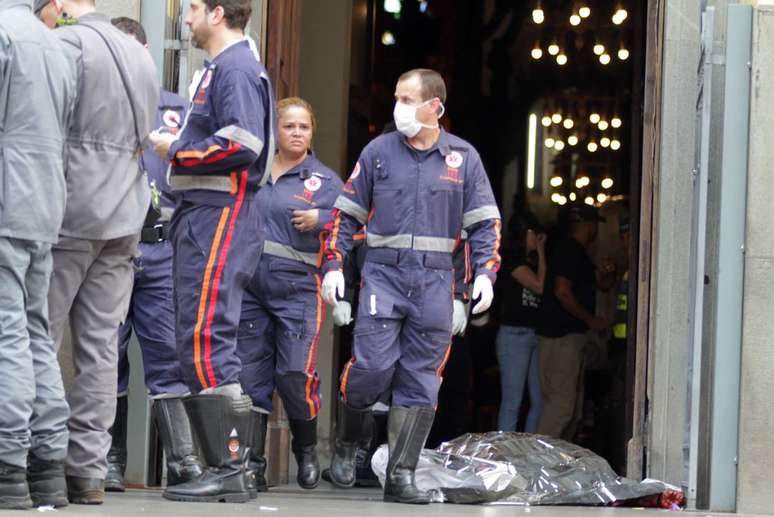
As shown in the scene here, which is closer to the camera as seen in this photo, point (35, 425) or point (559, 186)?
point (35, 425)

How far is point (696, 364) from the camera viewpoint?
8250mm

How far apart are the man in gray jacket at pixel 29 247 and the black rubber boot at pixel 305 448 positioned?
266cm

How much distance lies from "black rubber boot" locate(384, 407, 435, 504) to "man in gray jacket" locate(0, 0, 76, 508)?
202 centimetres

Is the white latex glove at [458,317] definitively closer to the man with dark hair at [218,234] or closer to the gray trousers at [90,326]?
the man with dark hair at [218,234]

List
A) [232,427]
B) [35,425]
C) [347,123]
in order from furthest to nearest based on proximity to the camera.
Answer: [347,123] < [232,427] < [35,425]

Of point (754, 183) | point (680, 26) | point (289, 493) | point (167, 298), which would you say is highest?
point (680, 26)

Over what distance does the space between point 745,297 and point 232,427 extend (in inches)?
111

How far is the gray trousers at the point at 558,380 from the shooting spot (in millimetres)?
12812

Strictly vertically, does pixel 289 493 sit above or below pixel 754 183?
below

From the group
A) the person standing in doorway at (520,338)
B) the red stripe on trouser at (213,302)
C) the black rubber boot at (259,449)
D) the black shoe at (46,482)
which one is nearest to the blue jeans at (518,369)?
the person standing in doorway at (520,338)

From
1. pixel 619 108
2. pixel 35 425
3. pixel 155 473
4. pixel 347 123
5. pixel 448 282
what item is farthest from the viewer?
pixel 619 108

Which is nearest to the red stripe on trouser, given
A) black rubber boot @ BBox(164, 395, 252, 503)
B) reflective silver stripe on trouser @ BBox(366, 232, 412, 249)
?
black rubber boot @ BBox(164, 395, 252, 503)

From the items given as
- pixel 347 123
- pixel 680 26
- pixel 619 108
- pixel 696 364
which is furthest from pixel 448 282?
pixel 619 108

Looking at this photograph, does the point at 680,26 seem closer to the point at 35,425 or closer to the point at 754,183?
the point at 754,183
